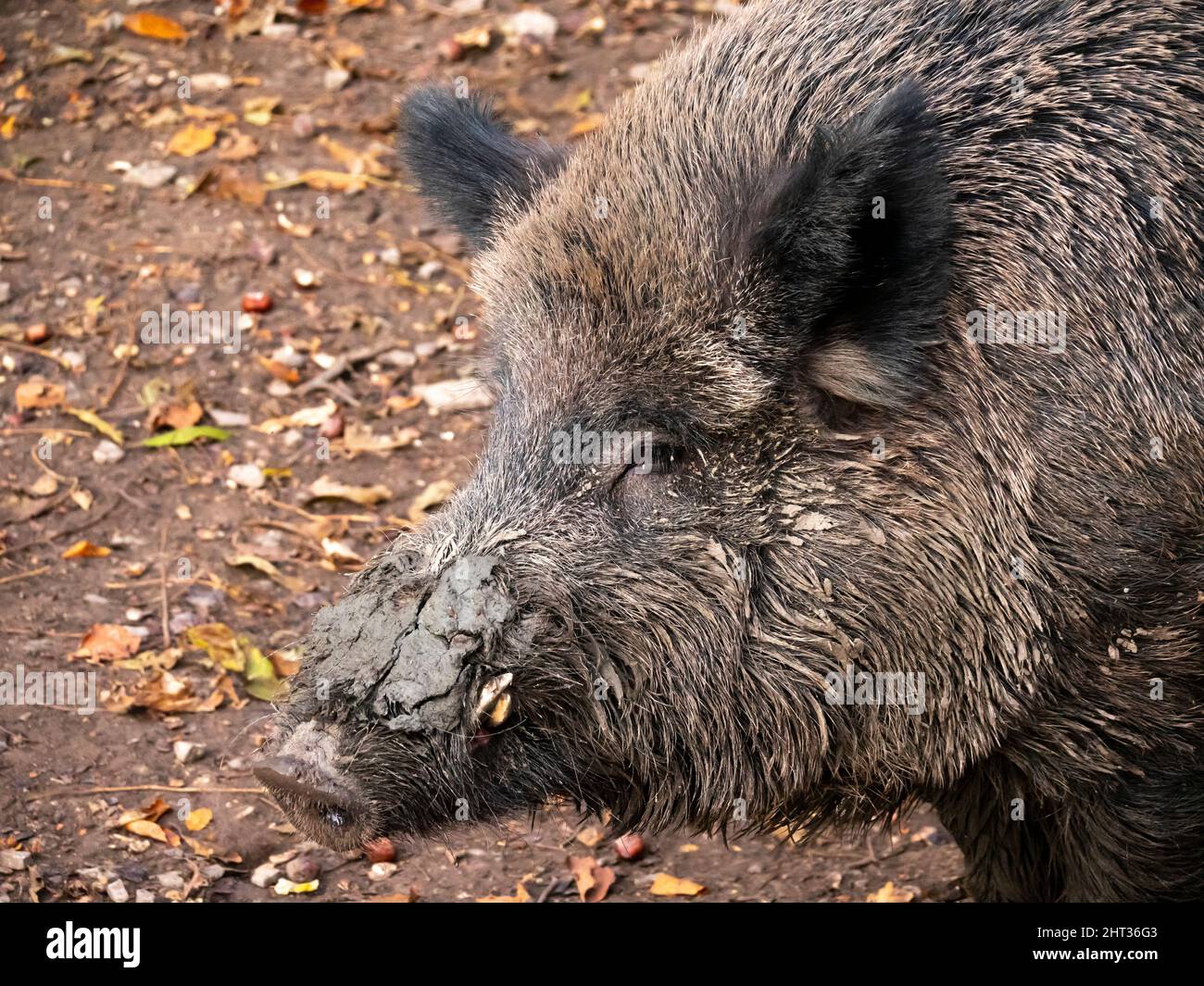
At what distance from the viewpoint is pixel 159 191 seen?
8.45 metres

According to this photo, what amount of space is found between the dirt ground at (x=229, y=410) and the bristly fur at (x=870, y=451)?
2.60ft

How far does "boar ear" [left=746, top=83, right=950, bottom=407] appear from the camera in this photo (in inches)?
149

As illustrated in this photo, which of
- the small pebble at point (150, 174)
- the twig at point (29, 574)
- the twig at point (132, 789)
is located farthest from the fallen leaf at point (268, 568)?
the small pebble at point (150, 174)

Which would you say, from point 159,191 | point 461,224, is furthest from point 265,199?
point 461,224

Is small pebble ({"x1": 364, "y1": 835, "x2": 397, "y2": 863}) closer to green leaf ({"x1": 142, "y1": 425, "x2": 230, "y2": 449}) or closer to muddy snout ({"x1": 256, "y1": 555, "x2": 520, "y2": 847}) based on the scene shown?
muddy snout ({"x1": 256, "y1": 555, "x2": 520, "y2": 847})

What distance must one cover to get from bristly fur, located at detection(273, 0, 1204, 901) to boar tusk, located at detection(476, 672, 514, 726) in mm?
75

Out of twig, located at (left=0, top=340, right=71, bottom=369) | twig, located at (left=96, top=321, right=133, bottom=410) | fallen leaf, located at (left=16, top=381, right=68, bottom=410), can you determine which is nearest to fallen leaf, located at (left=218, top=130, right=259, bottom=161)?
twig, located at (left=96, top=321, right=133, bottom=410)

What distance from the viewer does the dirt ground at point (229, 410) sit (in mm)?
5395

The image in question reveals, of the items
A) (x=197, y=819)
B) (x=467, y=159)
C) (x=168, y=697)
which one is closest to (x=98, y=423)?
(x=168, y=697)

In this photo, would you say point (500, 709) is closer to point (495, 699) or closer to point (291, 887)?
point (495, 699)

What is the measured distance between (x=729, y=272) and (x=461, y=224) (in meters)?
1.28

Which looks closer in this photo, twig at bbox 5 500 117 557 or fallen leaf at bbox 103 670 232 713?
fallen leaf at bbox 103 670 232 713

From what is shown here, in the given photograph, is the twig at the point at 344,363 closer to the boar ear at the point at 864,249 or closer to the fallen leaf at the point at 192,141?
the fallen leaf at the point at 192,141

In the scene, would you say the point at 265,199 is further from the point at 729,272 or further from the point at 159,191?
the point at 729,272
